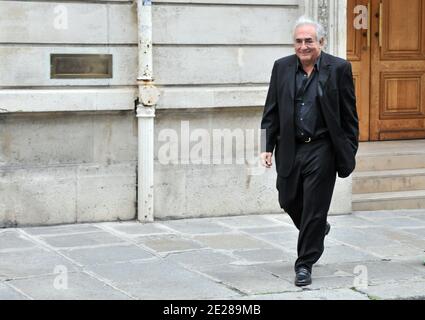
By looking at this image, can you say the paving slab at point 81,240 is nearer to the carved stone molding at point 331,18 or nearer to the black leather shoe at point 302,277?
the black leather shoe at point 302,277

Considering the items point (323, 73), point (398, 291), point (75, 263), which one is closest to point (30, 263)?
point (75, 263)

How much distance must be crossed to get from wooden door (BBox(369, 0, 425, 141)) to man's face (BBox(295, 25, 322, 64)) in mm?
5295

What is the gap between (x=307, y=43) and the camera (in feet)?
22.6

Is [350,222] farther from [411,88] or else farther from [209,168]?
[411,88]

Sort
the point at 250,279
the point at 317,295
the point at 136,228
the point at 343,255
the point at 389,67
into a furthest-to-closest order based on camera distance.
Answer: the point at 389,67, the point at 136,228, the point at 343,255, the point at 250,279, the point at 317,295

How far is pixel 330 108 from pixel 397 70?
18.4 ft

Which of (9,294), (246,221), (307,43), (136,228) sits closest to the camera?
(9,294)

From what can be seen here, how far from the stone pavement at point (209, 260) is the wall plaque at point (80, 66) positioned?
1462 mm

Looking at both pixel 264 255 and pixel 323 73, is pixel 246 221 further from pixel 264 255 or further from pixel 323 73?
pixel 323 73

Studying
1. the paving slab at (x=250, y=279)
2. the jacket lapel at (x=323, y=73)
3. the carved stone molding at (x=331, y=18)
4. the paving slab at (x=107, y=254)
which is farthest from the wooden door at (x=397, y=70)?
the jacket lapel at (x=323, y=73)

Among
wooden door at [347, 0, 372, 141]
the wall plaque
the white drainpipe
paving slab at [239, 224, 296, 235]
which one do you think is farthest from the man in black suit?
wooden door at [347, 0, 372, 141]

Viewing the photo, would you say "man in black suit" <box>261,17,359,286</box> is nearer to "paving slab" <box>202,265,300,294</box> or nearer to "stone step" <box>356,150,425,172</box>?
"paving slab" <box>202,265,300,294</box>

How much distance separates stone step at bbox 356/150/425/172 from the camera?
1078 centimetres

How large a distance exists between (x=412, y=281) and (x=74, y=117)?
3.69 m
